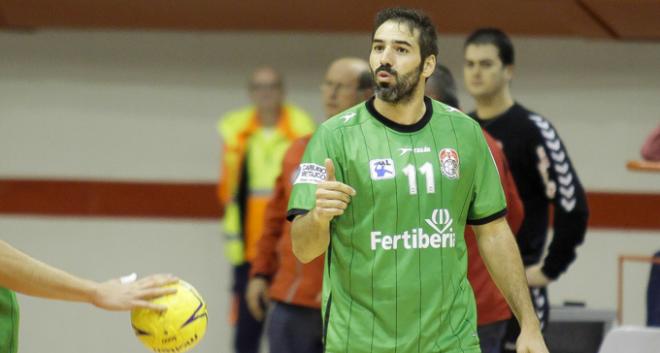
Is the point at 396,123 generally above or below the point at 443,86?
below

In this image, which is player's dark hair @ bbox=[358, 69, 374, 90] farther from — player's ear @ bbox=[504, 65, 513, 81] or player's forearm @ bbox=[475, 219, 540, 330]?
player's forearm @ bbox=[475, 219, 540, 330]

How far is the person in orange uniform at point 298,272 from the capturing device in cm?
578

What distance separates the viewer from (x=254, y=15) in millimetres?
8367

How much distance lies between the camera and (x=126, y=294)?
12.7ft

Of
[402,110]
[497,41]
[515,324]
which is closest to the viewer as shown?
[402,110]

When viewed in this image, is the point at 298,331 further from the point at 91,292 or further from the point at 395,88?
the point at 91,292

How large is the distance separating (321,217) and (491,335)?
5.62 feet

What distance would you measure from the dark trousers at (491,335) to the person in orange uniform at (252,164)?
10.1 feet

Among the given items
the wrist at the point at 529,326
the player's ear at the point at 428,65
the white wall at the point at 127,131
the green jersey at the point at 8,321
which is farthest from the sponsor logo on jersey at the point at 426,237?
the white wall at the point at 127,131

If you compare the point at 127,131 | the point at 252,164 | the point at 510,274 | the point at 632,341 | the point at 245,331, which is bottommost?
the point at 245,331

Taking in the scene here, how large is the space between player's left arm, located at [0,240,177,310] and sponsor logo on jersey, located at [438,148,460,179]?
103 cm

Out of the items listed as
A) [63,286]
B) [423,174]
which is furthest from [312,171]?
[63,286]

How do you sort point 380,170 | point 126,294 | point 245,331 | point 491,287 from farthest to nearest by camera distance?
point 245,331 → point 491,287 → point 380,170 → point 126,294

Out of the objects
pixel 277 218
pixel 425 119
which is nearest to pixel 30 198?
pixel 277 218
